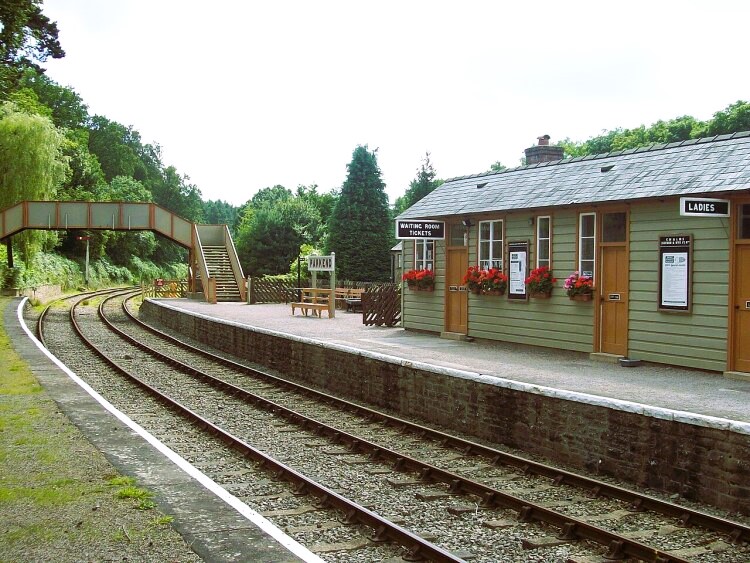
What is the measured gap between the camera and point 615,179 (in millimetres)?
13719

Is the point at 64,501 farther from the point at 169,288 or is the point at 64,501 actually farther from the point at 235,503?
the point at 169,288

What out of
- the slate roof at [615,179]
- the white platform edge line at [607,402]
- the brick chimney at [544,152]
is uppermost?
the brick chimney at [544,152]

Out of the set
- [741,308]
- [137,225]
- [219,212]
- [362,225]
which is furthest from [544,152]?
[219,212]

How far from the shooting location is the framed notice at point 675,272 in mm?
11945

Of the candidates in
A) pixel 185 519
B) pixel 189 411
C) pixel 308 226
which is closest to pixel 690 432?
pixel 185 519

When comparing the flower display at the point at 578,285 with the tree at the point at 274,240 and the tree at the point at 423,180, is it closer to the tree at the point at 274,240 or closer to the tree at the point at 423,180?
the tree at the point at 274,240

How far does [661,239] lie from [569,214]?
2.14 m

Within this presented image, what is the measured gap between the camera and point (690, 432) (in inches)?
294

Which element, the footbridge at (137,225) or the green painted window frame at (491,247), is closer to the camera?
the green painted window frame at (491,247)

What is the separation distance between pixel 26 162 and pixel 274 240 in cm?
1649

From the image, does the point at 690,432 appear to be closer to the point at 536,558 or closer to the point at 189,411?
the point at 536,558

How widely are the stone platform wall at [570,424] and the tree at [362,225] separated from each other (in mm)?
32716

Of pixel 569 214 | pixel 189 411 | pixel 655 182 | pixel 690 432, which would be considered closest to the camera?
pixel 690 432

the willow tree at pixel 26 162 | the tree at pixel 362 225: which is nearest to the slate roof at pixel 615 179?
the willow tree at pixel 26 162
